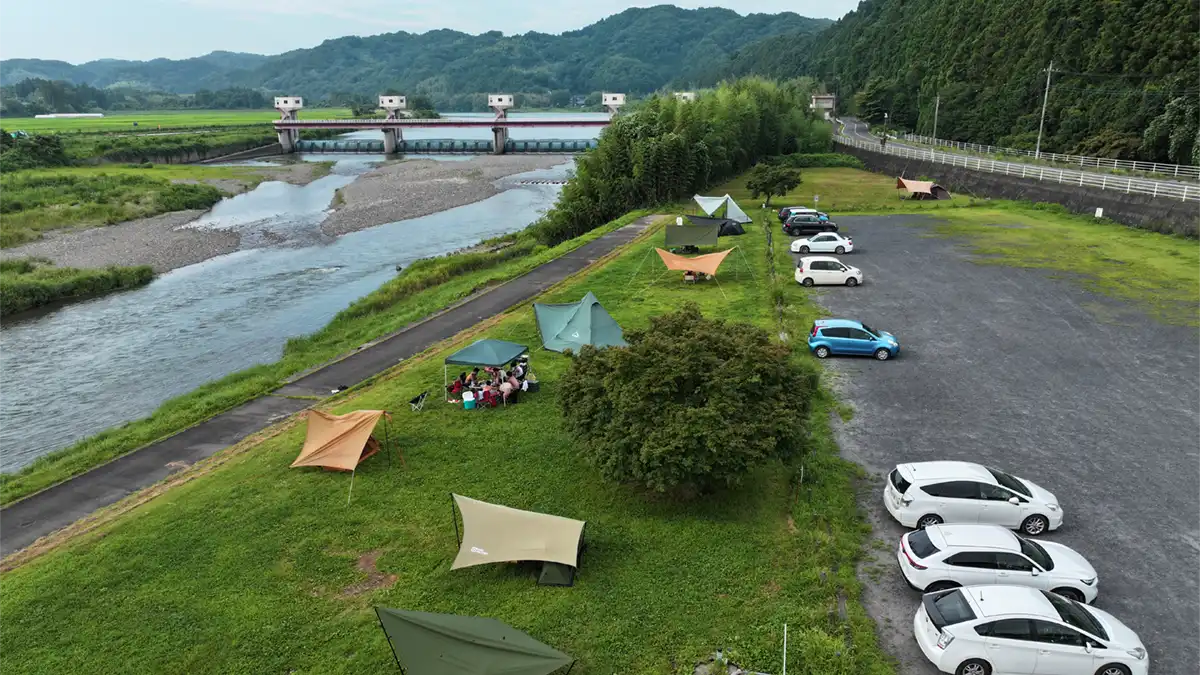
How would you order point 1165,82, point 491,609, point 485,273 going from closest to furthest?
1. point 491,609
2. point 485,273
3. point 1165,82

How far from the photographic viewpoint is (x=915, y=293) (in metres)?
29.9

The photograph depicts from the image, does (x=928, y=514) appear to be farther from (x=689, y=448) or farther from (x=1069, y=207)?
(x=1069, y=207)

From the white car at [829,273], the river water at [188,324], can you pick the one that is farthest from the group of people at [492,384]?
the white car at [829,273]

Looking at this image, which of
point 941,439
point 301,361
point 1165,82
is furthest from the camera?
point 1165,82

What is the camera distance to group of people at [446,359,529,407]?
19859 mm

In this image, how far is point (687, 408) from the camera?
14.1m

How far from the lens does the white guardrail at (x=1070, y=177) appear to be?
1538 inches

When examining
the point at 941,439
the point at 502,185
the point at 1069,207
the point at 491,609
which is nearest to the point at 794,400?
the point at 941,439

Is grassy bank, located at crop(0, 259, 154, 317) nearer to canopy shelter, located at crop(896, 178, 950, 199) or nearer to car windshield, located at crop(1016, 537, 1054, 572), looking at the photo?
car windshield, located at crop(1016, 537, 1054, 572)

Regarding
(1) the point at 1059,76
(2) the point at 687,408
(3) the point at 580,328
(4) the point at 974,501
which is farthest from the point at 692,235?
(1) the point at 1059,76

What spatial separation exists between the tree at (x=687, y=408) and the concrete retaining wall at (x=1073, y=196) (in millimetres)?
34431

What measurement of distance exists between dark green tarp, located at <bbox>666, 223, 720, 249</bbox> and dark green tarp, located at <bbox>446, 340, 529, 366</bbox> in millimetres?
16942

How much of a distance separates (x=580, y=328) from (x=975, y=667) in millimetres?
14359

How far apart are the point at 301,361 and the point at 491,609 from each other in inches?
662
